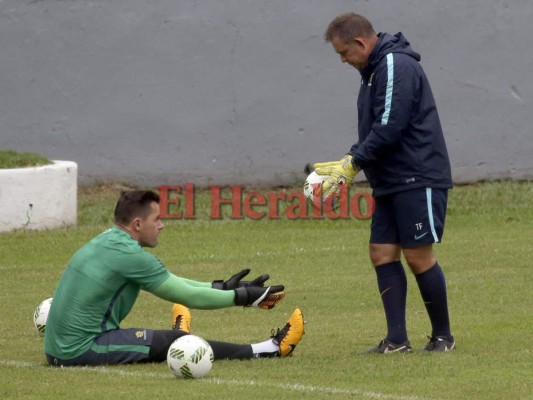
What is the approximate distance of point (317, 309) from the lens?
32.6ft

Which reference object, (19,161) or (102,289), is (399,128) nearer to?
(102,289)

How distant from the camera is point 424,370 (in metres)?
7.06

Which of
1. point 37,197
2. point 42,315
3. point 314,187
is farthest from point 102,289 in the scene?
point 37,197

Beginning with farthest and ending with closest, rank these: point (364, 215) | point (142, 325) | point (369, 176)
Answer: point (364, 215) < point (142, 325) < point (369, 176)

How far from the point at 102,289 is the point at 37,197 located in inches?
284

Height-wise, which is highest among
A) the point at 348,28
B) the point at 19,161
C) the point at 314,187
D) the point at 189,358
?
the point at 348,28

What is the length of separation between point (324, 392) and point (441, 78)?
11.5 metres

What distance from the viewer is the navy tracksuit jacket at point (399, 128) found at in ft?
24.6

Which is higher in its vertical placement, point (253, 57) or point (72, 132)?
point (253, 57)

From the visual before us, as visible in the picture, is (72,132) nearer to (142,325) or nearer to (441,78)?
(441,78)

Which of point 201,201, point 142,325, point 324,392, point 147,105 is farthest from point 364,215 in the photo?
point 324,392

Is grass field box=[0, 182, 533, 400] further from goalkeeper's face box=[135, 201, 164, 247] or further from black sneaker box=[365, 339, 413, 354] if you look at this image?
goalkeeper's face box=[135, 201, 164, 247]

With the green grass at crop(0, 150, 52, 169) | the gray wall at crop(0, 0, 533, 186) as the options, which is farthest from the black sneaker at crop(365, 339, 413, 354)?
the gray wall at crop(0, 0, 533, 186)

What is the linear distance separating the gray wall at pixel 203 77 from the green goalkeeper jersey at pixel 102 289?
9.99 metres
